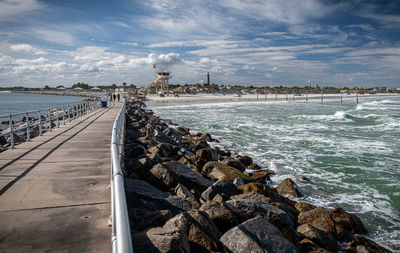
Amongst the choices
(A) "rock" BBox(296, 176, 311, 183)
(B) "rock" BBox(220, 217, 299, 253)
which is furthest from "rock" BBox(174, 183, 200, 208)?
(A) "rock" BBox(296, 176, 311, 183)

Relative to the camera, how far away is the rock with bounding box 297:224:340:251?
4711 mm

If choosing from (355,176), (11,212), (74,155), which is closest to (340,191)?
(355,176)

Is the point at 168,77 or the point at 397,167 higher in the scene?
the point at 168,77

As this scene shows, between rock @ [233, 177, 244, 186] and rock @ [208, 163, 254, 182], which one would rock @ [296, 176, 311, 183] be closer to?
rock @ [208, 163, 254, 182]

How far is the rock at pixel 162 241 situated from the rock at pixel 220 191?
8.68 feet

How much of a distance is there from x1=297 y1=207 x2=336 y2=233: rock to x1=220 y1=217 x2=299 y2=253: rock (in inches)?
77.4

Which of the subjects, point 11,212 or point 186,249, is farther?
point 11,212

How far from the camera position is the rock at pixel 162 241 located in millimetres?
2885

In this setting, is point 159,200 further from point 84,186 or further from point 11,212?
point 11,212

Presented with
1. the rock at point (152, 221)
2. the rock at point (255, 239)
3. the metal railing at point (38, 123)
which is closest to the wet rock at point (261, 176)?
the rock at point (255, 239)

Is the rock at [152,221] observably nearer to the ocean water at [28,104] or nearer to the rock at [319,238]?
the rock at [319,238]

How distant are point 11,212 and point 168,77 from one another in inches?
3520

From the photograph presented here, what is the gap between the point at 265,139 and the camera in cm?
1731

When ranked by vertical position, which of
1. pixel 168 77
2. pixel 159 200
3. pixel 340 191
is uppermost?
pixel 168 77
